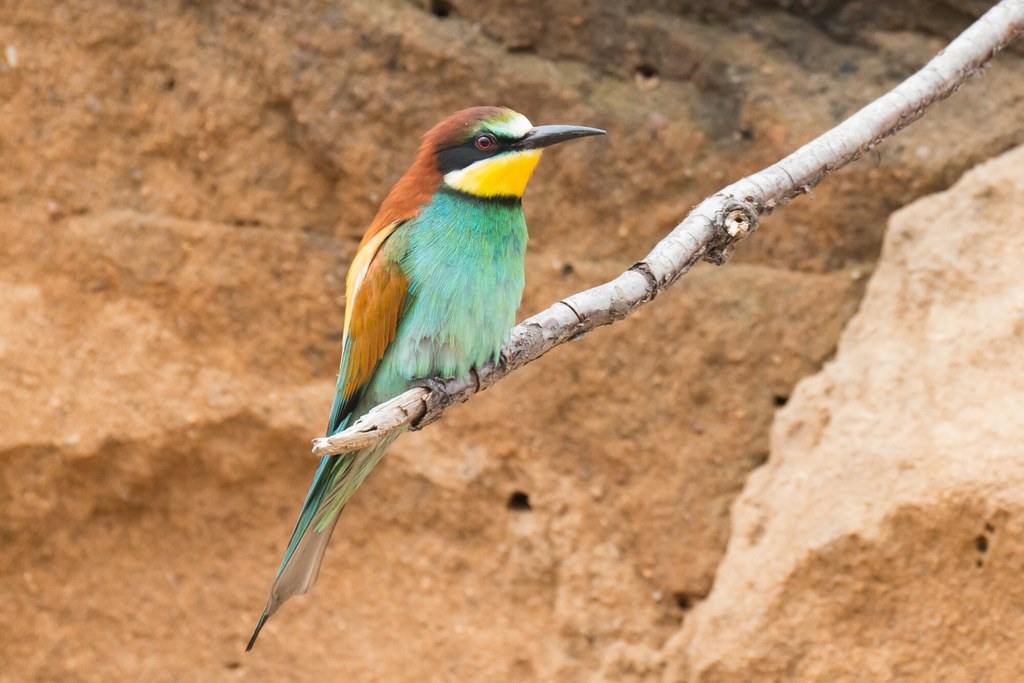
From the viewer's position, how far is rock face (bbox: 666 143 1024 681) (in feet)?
9.36

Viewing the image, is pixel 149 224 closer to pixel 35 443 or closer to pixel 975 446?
pixel 35 443

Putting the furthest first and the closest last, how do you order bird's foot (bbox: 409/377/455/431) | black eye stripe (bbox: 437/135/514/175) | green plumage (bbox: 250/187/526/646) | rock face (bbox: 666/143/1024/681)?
rock face (bbox: 666/143/1024/681) < black eye stripe (bbox: 437/135/514/175) < green plumage (bbox: 250/187/526/646) < bird's foot (bbox: 409/377/455/431)

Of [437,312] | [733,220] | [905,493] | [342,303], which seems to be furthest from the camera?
[342,303]

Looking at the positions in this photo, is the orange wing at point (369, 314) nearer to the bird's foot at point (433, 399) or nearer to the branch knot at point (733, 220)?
the bird's foot at point (433, 399)

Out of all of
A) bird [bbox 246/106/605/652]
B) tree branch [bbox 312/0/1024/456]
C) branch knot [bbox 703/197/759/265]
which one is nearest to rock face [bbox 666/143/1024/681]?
tree branch [bbox 312/0/1024/456]

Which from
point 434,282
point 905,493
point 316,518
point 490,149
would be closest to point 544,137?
point 490,149

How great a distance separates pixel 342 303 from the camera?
3.53 meters

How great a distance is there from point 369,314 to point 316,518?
1.59ft

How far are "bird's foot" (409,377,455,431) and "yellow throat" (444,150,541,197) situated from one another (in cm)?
45

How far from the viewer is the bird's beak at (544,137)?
2.67 m

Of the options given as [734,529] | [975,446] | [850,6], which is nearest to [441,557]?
[734,529]

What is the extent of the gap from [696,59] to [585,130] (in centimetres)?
99

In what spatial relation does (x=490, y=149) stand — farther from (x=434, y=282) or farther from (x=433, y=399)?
(x=433, y=399)

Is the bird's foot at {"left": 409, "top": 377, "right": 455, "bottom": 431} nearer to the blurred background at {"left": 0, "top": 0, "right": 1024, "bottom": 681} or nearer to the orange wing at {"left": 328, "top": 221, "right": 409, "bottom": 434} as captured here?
the orange wing at {"left": 328, "top": 221, "right": 409, "bottom": 434}
